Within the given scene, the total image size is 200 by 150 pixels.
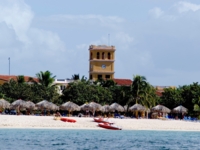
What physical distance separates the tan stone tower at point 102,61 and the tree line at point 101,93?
104 feet

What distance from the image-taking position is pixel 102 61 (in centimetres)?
11425

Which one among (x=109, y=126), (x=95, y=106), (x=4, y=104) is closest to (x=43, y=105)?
(x=4, y=104)

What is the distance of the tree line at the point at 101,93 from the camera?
73.5m

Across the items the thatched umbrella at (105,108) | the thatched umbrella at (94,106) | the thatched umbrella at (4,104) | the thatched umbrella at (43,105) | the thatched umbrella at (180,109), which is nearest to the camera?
the thatched umbrella at (4,104)

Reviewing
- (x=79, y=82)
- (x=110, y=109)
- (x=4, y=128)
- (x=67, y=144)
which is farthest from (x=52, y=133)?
(x=79, y=82)

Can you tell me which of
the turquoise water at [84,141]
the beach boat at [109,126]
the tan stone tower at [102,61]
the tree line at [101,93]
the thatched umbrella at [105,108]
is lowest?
the turquoise water at [84,141]

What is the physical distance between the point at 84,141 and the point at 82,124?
15.2 metres

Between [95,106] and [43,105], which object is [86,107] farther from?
[43,105]

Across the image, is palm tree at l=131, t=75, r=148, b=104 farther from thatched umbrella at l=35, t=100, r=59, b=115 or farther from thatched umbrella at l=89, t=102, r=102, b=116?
thatched umbrella at l=35, t=100, r=59, b=115

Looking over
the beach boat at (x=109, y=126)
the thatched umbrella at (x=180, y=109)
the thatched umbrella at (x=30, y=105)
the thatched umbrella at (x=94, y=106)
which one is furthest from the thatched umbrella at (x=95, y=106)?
the beach boat at (x=109, y=126)

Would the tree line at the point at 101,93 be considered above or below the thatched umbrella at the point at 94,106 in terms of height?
above

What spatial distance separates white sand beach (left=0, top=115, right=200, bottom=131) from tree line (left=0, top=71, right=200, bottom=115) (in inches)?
359

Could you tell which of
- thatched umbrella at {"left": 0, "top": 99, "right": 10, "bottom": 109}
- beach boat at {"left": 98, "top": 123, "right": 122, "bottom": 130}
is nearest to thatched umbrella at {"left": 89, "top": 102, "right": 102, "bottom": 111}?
thatched umbrella at {"left": 0, "top": 99, "right": 10, "bottom": 109}

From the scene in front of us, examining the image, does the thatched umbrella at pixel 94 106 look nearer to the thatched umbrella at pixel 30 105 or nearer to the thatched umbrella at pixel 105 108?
the thatched umbrella at pixel 105 108
